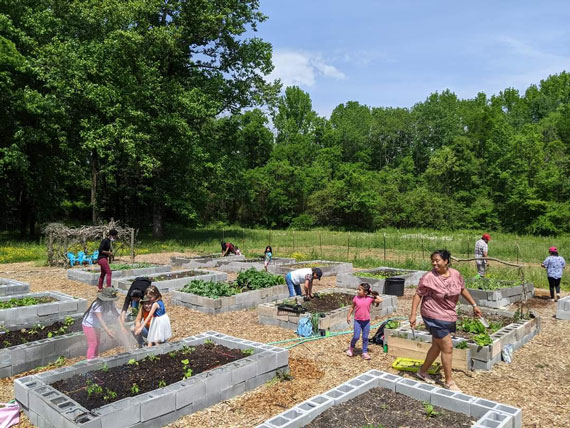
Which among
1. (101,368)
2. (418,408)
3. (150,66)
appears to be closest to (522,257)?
(418,408)

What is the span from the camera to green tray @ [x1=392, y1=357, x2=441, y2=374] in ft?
21.5

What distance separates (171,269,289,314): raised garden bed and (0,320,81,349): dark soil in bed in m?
3.11

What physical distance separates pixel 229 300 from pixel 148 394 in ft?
19.2

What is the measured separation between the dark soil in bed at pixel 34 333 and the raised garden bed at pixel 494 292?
31.0 feet

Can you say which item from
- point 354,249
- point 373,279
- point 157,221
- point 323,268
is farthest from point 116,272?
Answer: point 157,221

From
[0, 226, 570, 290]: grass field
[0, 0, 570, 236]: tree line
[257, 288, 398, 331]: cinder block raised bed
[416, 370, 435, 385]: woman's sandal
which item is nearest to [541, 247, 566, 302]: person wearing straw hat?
[0, 226, 570, 290]: grass field

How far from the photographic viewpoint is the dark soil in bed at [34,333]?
283 inches

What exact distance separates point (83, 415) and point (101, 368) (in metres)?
1.51

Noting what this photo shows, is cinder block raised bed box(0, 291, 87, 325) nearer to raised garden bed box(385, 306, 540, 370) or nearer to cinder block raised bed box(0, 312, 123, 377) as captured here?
cinder block raised bed box(0, 312, 123, 377)

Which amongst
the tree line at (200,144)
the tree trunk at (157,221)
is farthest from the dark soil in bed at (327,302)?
the tree trunk at (157,221)

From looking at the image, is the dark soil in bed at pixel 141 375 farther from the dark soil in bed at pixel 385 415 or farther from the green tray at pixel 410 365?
the green tray at pixel 410 365

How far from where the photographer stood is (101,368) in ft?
18.9

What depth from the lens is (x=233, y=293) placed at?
11172mm

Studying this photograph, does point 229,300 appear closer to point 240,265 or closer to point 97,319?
point 97,319
